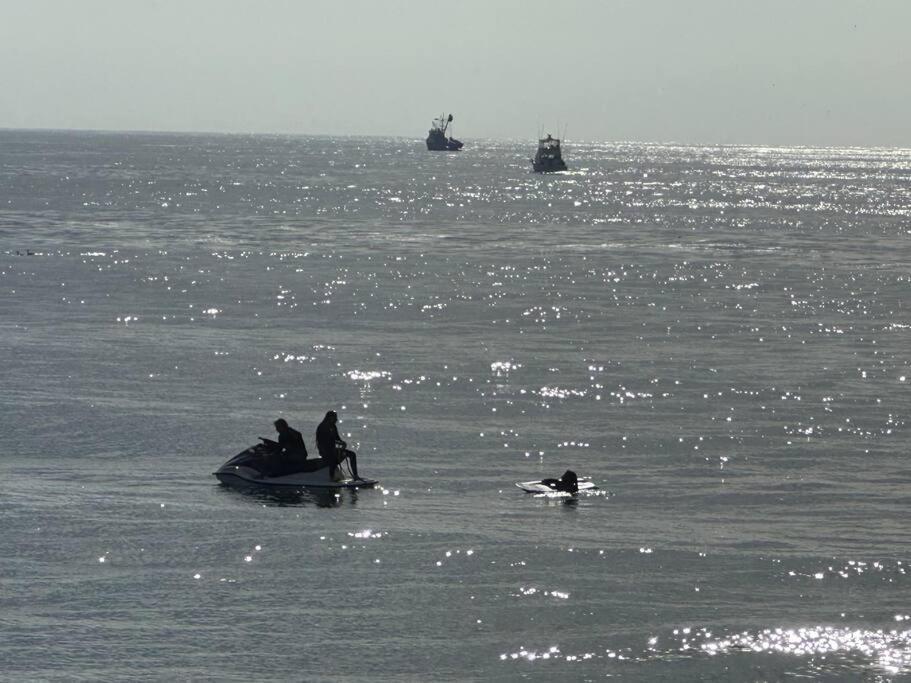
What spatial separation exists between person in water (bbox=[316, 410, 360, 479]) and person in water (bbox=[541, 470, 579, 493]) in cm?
456

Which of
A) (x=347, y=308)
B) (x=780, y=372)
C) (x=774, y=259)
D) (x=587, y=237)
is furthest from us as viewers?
(x=587, y=237)

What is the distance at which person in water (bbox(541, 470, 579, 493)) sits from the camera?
34344 mm

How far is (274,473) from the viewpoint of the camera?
35281 mm

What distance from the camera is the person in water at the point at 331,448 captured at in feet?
115

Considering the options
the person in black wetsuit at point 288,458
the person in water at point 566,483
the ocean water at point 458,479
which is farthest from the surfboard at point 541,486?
the person in black wetsuit at point 288,458

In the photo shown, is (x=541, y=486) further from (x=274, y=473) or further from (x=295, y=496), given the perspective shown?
(x=274, y=473)

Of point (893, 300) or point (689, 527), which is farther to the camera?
point (893, 300)

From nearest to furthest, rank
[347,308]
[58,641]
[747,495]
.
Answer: [58,641]
[747,495]
[347,308]

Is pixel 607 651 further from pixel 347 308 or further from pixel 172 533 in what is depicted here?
pixel 347 308

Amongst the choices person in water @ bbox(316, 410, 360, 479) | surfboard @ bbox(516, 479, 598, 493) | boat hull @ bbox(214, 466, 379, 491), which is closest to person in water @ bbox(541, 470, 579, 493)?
surfboard @ bbox(516, 479, 598, 493)

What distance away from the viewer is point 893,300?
77750mm

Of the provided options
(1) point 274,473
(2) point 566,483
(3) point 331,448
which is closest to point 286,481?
(1) point 274,473

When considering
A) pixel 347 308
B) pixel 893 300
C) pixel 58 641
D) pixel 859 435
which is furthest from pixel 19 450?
pixel 893 300

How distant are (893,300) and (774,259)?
88.3ft
